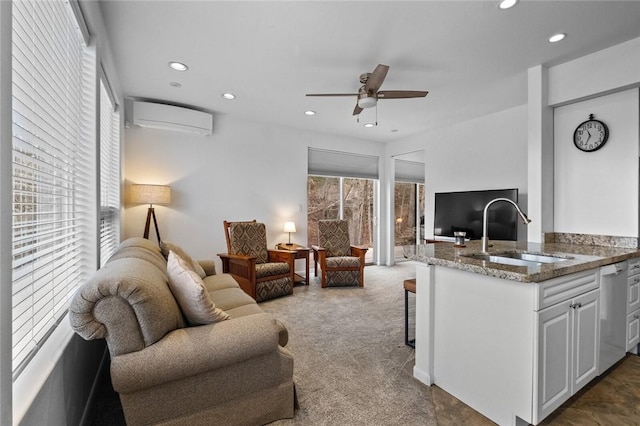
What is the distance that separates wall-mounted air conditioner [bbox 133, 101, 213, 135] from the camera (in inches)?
151

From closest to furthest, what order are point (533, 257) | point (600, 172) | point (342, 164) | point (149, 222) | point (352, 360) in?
1. point (533, 257)
2. point (352, 360)
3. point (600, 172)
4. point (149, 222)
5. point (342, 164)

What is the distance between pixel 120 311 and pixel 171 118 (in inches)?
134

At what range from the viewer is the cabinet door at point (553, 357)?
150 centimetres

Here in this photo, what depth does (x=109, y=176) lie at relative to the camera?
10.0 ft

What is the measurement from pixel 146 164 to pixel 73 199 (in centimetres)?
253

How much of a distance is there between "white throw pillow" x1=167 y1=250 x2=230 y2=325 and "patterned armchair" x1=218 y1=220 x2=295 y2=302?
2.05 meters

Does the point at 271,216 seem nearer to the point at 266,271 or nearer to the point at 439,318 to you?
the point at 266,271

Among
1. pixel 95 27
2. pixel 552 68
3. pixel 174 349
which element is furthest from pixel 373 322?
pixel 95 27

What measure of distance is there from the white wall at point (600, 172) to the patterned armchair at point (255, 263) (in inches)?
126

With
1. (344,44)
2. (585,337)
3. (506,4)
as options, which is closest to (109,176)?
(344,44)

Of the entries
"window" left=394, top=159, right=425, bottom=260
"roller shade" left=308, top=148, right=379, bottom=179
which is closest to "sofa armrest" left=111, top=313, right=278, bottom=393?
"roller shade" left=308, top=148, right=379, bottom=179

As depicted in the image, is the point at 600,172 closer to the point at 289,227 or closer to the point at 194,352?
the point at 194,352

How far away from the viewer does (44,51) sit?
131 cm

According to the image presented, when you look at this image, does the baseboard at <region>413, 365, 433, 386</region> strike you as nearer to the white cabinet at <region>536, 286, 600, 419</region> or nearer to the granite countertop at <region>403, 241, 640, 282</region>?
the white cabinet at <region>536, 286, 600, 419</region>
